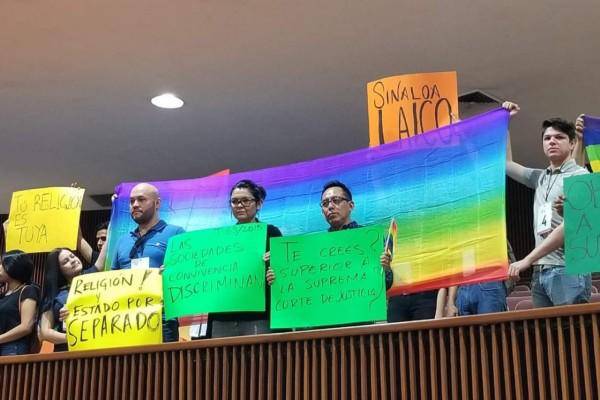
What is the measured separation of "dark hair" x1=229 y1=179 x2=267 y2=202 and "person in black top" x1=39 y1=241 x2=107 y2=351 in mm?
683

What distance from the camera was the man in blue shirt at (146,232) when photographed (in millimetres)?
2746

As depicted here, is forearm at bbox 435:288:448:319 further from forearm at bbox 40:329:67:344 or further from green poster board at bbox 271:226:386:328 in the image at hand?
forearm at bbox 40:329:67:344

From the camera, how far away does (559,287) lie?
8.27 ft

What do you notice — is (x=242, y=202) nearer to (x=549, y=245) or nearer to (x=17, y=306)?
(x=549, y=245)

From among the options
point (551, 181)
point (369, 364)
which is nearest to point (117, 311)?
point (369, 364)

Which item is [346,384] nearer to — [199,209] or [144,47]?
[199,209]

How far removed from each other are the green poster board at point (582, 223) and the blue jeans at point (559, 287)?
0.62 metres

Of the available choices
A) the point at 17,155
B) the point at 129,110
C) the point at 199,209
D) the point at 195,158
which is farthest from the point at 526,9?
the point at 17,155

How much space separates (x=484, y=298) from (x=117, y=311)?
4.30 ft

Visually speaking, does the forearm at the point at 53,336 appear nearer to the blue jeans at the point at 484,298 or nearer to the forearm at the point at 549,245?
the blue jeans at the point at 484,298

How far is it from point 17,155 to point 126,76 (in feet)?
5.54

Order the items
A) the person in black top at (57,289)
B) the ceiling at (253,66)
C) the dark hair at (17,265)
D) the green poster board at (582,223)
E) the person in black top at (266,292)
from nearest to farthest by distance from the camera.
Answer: the green poster board at (582,223), the person in black top at (266,292), the person in black top at (57,289), the dark hair at (17,265), the ceiling at (253,66)

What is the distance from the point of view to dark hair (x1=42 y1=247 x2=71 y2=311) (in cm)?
312

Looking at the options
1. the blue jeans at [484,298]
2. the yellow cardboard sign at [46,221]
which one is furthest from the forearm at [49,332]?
the blue jeans at [484,298]
